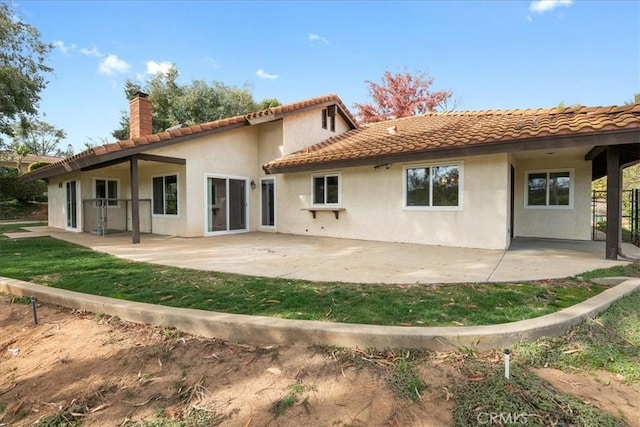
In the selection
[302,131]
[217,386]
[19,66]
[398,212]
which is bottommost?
[217,386]

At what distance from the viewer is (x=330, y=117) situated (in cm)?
1594

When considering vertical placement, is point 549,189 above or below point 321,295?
above

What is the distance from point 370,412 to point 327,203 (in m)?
9.69

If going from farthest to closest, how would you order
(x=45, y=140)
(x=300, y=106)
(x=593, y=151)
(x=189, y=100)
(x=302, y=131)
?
(x=45, y=140), (x=189, y=100), (x=302, y=131), (x=300, y=106), (x=593, y=151)

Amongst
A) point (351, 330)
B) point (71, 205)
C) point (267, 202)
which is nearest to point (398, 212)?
point (267, 202)

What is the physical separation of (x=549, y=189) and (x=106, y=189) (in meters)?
16.7

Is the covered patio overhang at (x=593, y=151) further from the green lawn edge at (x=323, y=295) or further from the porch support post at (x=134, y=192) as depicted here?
the porch support post at (x=134, y=192)

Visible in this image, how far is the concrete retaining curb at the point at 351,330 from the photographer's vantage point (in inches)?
111

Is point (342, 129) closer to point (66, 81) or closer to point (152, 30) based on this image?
point (152, 30)

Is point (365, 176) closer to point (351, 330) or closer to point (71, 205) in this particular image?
point (351, 330)

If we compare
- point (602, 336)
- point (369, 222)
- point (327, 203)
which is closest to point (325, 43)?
point (327, 203)

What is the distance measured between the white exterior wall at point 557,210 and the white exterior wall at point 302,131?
7.87 m

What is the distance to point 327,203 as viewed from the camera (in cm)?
1174

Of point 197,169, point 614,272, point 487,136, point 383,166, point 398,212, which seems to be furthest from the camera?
point 197,169
